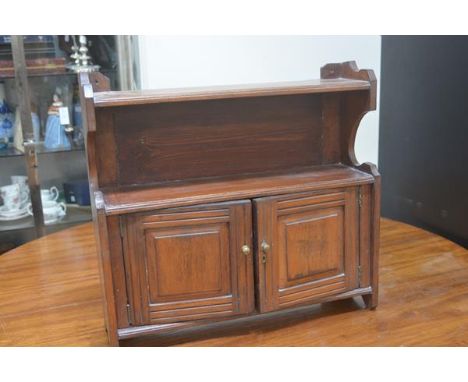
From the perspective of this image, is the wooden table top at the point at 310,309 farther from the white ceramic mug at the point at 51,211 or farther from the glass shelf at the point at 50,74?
the glass shelf at the point at 50,74

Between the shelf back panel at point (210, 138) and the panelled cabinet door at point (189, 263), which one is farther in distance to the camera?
the shelf back panel at point (210, 138)

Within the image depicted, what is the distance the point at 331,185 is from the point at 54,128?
2195mm

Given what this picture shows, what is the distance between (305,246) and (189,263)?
329 millimetres

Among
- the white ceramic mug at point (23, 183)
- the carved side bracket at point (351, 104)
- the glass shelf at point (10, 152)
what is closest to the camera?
the carved side bracket at point (351, 104)

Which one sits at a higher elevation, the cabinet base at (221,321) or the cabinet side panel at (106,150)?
the cabinet side panel at (106,150)

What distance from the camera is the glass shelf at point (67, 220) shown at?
3.26 m

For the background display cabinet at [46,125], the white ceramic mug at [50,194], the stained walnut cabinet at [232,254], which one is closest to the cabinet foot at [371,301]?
the stained walnut cabinet at [232,254]

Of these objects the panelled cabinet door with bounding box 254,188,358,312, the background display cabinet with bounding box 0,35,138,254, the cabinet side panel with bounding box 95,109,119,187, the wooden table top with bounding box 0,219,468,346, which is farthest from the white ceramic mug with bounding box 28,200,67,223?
the panelled cabinet door with bounding box 254,188,358,312

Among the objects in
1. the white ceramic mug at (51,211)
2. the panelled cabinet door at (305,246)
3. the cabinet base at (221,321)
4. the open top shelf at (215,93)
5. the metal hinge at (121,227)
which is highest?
the open top shelf at (215,93)

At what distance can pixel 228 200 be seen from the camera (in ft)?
4.78

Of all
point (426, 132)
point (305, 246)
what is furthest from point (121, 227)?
point (426, 132)

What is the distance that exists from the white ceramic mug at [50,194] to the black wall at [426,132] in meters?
1.96

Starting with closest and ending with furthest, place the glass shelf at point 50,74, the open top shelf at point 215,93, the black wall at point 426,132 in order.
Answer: the open top shelf at point 215,93 < the black wall at point 426,132 < the glass shelf at point 50,74

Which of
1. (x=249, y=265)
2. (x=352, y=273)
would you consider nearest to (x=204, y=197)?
(x=249, y=265)
